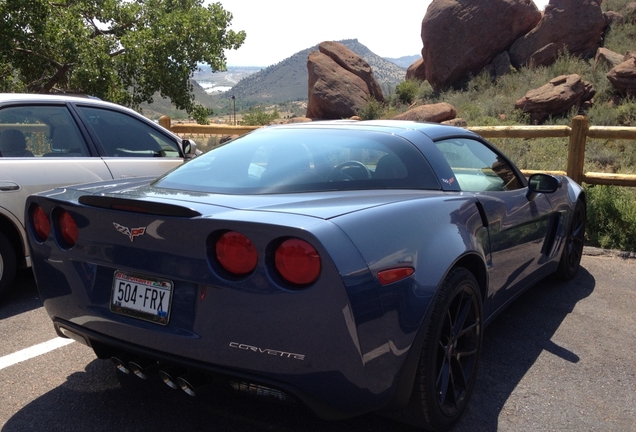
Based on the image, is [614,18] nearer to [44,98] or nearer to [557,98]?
[557,98]

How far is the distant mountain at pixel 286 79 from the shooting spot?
449ft

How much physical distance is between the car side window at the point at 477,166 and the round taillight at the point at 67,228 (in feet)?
6.56

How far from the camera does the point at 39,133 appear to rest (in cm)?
494

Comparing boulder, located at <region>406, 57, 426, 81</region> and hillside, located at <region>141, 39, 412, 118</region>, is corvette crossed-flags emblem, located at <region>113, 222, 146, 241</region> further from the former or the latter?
hillside, located at <region>141, 39, 412, 118</region>

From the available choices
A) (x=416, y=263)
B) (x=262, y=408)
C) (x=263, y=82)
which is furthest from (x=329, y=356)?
(x=263, y=82)

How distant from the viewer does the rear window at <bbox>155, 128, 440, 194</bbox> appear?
2991 millimetres

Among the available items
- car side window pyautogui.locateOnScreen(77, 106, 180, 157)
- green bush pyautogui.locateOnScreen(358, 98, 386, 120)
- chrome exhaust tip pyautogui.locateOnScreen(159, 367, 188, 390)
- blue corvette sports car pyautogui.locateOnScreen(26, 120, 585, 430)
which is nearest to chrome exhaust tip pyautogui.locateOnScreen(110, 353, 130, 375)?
blue corvette sports car pyautogui.locateOnScreen(26, 120, 585, 430)

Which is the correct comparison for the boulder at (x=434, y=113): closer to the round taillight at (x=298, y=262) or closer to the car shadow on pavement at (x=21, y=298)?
the car shadow on pavement at (x=21, y=298)

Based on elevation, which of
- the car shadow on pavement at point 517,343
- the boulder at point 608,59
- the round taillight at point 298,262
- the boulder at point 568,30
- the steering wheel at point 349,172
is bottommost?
the car shadow on pavement at point 517,343

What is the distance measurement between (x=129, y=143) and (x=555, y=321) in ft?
12.5

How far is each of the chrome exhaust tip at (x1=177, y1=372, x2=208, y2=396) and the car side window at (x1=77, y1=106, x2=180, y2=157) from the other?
3.22m

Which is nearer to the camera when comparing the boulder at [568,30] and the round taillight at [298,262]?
the round taillight at [298,262]

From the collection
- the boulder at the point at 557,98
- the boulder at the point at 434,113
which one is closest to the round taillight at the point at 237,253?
the boulder at the point at 434,113

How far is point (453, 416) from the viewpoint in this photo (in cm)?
289
